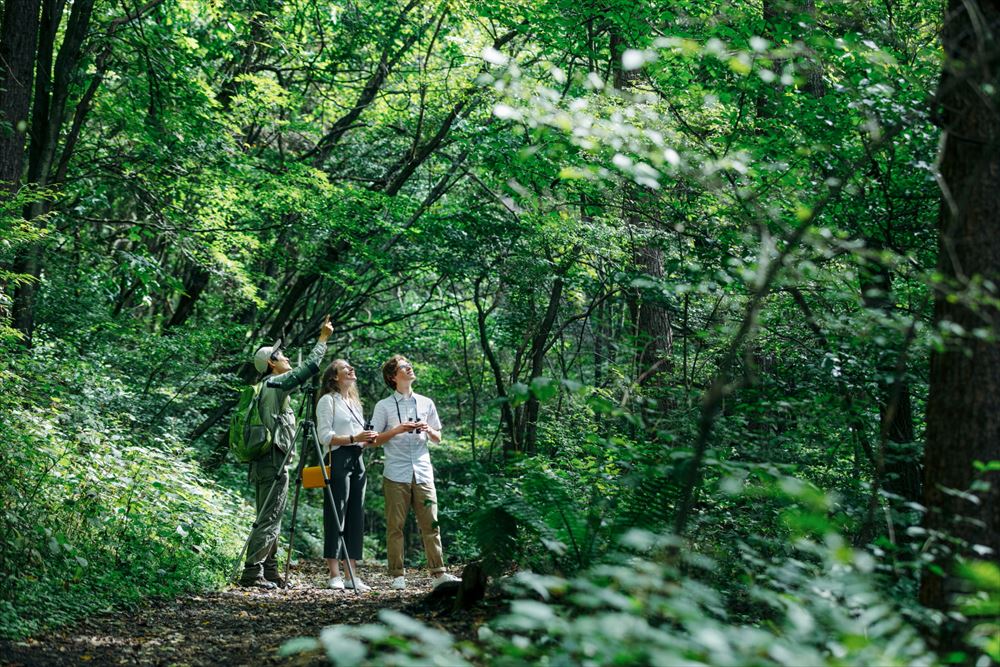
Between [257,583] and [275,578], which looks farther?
[275,578]

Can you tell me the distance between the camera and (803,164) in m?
5.80

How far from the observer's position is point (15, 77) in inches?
361

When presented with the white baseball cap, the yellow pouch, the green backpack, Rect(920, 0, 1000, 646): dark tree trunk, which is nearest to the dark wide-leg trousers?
the yellow pouch

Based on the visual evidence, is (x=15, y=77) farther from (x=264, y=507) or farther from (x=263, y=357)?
(x=264, y=507)

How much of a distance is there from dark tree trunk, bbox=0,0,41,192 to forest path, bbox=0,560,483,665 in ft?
16.7

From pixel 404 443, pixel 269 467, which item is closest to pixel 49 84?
pixel 269 467

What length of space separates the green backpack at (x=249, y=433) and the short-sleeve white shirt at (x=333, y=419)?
1.67 ft

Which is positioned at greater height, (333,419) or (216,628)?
(333,419)

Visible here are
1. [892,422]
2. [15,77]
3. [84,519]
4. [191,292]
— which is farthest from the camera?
[191,292]

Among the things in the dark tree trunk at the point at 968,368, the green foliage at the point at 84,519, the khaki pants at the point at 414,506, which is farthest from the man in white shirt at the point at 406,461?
the dark tree trunk at the point at 968,368

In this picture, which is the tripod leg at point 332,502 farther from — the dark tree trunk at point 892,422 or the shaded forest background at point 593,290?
the dark tree trunk at point 892,422

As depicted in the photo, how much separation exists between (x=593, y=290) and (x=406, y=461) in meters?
5.94

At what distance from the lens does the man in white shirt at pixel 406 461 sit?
298 inches

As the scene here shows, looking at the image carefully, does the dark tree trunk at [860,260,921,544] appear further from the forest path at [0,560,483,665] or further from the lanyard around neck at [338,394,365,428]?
the lanyard around neck at [338,394,365,428]
